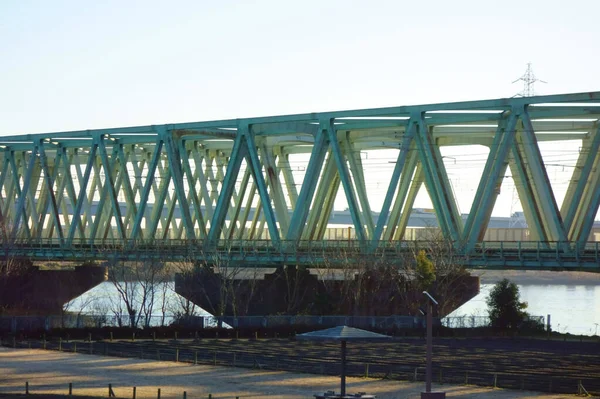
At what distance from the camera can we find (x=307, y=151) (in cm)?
8675

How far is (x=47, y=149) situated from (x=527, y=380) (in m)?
56.7

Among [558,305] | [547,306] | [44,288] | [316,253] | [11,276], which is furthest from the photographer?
[558,305]

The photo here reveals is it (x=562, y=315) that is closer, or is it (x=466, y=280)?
(x=466, y=280)

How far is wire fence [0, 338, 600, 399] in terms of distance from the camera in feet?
152

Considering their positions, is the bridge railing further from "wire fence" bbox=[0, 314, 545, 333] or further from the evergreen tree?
"wire fence" bbox=[0, 314, 545, 333]

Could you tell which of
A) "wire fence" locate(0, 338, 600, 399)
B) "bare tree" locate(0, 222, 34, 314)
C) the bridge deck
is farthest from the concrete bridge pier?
"wire fence" locate(0, 338, 600, 399)

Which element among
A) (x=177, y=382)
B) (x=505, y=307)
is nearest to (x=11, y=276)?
(x=505, y=307)

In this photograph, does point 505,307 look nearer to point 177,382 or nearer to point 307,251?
point 307,251

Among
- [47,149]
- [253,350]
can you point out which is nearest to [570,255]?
[253,350]

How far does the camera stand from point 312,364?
175ft

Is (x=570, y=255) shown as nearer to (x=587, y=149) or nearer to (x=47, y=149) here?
(x=587, y=149)

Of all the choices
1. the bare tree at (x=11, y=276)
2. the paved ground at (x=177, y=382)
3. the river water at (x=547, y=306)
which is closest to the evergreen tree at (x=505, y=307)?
the river water at (x=547, y=306)

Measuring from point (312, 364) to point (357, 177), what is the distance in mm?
23039

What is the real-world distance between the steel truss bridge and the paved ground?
58.0ft
